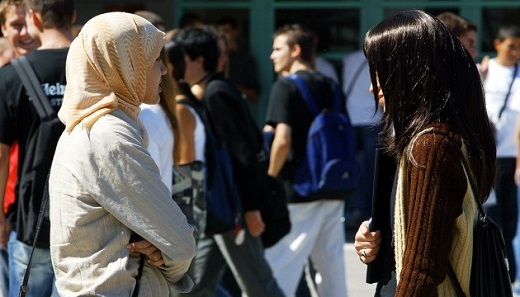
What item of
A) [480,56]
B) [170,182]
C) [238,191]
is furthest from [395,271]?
[480,56]

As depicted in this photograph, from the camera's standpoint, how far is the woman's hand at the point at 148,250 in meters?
3.11

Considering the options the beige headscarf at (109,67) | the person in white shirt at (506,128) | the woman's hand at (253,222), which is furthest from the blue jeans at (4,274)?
the person in white shirt at (506,128)

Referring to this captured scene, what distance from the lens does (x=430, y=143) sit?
2.82m

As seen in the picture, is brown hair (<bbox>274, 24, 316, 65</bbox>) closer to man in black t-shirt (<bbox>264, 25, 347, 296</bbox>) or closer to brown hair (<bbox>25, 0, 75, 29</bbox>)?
man in black t-shirt (<bbox>264, 25, 347, 296</bbox>)

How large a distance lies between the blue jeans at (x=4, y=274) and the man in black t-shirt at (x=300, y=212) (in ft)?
6.55

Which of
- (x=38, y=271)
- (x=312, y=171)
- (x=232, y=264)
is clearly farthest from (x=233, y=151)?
(x=38, y=271)

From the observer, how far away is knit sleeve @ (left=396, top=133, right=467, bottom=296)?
2.79 metres

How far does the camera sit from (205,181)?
5414 millimetres

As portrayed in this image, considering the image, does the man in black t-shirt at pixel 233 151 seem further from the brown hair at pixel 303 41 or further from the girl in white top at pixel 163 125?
the brown hair at pixel 303 41

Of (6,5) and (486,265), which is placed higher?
(6,5)

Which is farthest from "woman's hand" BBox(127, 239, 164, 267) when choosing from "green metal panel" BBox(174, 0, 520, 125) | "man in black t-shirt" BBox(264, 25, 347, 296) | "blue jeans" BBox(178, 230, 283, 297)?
"green metal panel" BBox(174, 0, 520, 125)

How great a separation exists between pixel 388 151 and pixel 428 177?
229 millimetres

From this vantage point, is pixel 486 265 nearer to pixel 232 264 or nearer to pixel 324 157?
pixel 232 264

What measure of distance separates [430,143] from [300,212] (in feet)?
13.2
